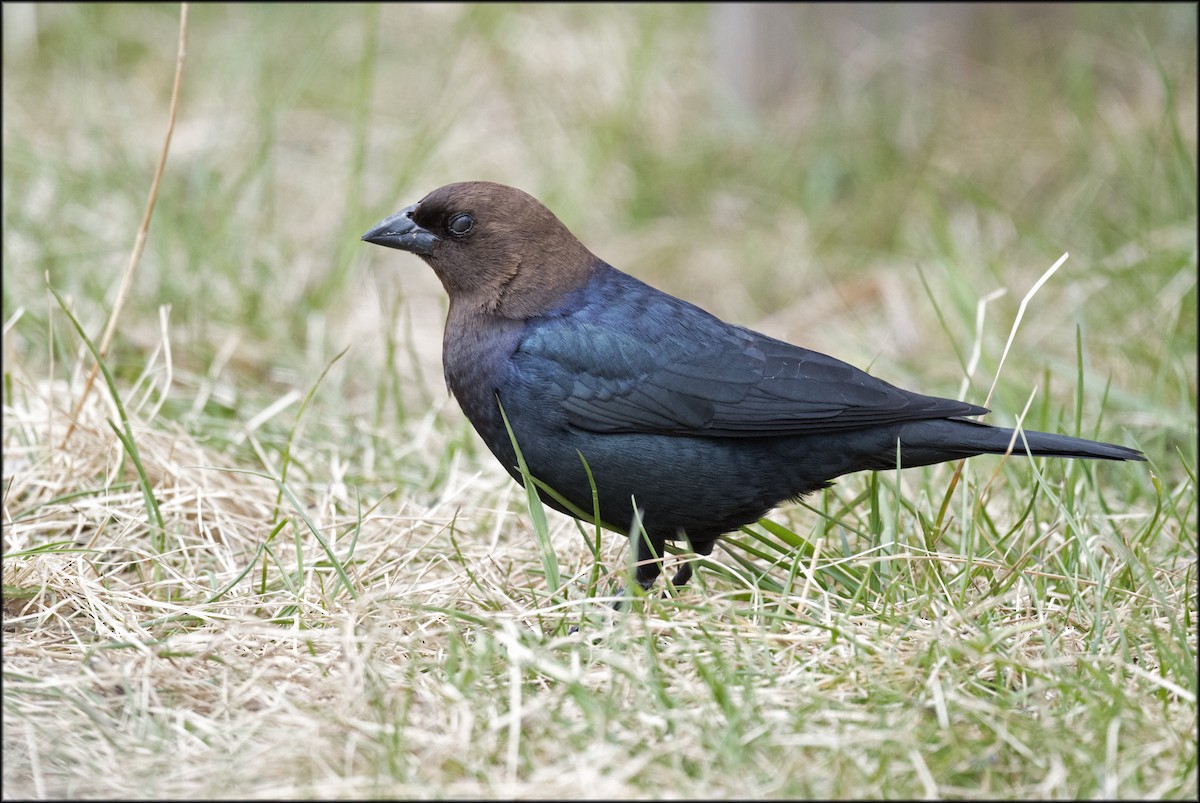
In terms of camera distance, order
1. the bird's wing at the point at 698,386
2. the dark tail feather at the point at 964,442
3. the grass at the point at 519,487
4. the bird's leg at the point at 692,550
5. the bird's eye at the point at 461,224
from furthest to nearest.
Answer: the bird's eye at the point at 461,224 < the bird's leg at the point at 692,550 < the bird's wing at the point at 698,386 < the dark tail feather at the point at 964,442 < the grass at the point at 519,487

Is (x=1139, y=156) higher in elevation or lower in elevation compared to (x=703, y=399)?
higher

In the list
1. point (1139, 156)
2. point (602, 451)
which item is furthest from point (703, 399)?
point (1139, 156)

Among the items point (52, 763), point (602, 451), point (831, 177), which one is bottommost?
point (52, 763)

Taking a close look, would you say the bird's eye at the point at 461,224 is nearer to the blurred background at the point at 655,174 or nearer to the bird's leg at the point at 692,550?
the blurred background at the point at 655,174

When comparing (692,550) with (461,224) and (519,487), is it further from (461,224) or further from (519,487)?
(461,224)

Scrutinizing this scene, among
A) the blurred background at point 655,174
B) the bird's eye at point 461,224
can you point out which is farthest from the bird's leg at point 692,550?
the blurred background at point 655,174

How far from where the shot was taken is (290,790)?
85.9 inches

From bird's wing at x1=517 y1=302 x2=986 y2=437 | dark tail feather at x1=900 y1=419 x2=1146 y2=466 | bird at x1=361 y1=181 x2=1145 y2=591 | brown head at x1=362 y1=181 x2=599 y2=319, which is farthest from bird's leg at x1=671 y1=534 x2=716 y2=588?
brown head at x1=362 y1=181 x2=599 y2=319

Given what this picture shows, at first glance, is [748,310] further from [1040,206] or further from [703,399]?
[703,399]

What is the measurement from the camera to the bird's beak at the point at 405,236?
143 inches

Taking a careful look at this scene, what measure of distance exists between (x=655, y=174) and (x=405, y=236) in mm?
3307

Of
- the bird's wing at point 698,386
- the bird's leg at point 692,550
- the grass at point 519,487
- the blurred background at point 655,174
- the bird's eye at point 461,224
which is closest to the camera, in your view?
the grass at point 519,487

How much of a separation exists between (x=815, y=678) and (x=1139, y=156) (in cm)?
439

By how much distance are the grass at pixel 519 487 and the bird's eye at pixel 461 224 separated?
0.49 metres
